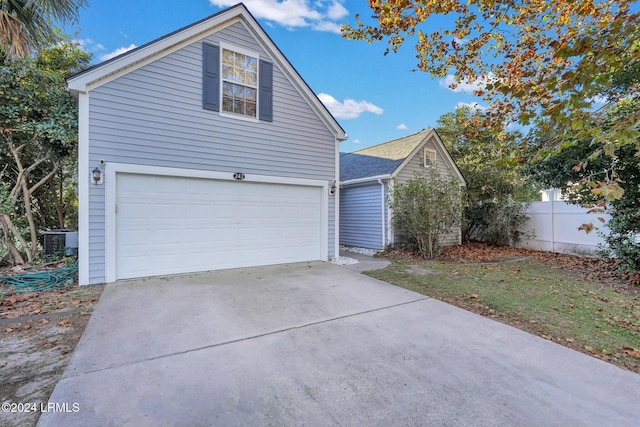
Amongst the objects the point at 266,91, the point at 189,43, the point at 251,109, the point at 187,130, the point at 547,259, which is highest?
the point at 189,43

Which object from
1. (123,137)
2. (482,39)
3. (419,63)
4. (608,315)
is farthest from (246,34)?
(608,315)

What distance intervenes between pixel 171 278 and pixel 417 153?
9.65m

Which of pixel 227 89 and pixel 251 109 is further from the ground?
pixel 227 89

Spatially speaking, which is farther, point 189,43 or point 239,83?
point 239,83

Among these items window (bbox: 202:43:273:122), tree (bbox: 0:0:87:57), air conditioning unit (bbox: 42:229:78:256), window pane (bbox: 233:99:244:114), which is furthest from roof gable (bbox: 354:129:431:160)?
air conditioning unit (bbox: 42:229:78:256)

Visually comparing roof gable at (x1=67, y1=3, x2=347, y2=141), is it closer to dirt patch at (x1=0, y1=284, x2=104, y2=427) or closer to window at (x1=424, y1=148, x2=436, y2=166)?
dirt patch at (x1=0, y1=284, x2=104, y2=427)

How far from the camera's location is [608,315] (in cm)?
454

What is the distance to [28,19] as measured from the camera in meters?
5.39

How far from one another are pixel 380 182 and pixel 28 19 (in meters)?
9.68

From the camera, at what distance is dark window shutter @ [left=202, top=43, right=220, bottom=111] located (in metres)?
6.83

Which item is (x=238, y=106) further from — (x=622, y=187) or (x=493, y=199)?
(x=493, y=199)

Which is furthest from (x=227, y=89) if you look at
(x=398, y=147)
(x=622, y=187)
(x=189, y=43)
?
(x=622, y=187)

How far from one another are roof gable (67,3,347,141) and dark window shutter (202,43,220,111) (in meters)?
0.32

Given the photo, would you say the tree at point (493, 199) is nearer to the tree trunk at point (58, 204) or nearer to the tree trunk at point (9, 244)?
the tree trunk at point (9, 244)
